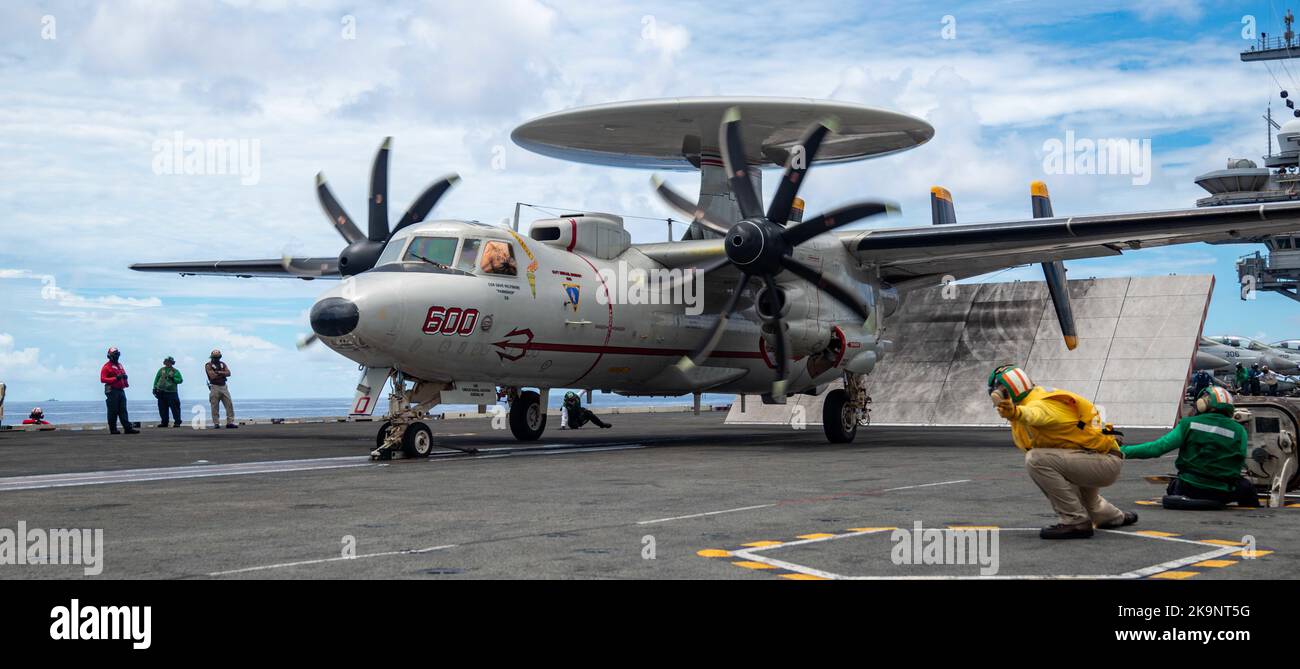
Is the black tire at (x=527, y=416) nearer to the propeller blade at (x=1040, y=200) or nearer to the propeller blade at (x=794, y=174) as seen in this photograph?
the propeller blade at (x=794, y=174)

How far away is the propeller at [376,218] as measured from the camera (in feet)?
71.0

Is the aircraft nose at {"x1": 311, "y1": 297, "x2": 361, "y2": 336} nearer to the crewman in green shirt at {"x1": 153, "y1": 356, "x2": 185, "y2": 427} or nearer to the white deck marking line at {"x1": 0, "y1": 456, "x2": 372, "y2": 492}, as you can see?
the white deck marking line at {"x1": 0, "y1": 456, "x2": 372, "y2": 492}

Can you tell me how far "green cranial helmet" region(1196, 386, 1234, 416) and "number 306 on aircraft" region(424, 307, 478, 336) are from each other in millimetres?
11576

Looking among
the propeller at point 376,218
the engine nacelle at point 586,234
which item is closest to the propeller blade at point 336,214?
the propeller at point 376,218

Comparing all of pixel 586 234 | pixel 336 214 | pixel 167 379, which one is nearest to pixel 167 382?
pixel 167 379

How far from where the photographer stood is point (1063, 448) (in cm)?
867

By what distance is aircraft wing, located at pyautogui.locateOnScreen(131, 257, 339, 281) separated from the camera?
2639 cm

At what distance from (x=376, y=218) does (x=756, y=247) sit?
8115 millimetres

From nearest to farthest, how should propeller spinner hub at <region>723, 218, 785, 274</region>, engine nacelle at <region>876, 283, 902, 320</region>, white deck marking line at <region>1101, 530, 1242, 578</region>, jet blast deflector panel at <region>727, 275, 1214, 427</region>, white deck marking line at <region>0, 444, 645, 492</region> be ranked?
1. white deck marking line at <region>1101, 530, 1242, 578</region>
2. white deck marking line at <region>0, 444, 645, 492</region>
3. propeller spinner hub at <region>723, 218, 785, 274</region>
4. engine nacelle at <region>876, 283, 902, 320</region>
5. jet blast deflector panel at <region>727, 275, 1214, 427</region>

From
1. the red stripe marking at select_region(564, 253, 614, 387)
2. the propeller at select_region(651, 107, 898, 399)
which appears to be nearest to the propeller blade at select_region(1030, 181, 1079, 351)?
the propeller at select_region(651, 107, 898, 399)

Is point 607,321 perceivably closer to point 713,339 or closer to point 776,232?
point 713,339

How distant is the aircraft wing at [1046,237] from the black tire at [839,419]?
3227 mm
